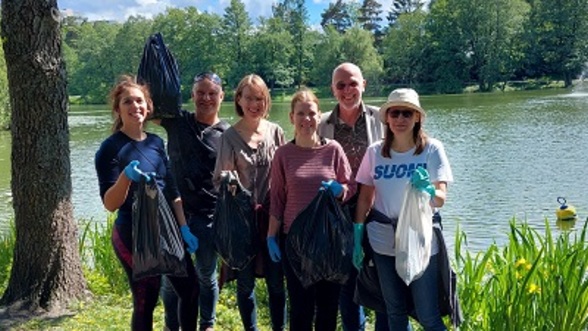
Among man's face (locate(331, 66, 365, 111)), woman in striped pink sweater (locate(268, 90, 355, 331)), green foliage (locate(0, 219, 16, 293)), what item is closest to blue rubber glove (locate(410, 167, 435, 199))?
woman in striped pink sweater (locate(268, 90, 355, 331))

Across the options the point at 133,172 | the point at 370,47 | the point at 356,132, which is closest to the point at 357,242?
the point at 356,132

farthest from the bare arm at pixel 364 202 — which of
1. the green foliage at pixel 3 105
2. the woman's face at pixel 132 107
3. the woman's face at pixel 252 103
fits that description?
the green foliage at pixel 3 105

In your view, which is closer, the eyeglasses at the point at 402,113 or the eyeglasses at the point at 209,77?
the eyeglasses at the point at 402,113

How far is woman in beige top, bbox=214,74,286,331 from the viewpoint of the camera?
3.39m

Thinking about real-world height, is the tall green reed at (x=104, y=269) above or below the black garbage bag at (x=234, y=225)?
below

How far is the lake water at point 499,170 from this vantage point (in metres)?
11.1

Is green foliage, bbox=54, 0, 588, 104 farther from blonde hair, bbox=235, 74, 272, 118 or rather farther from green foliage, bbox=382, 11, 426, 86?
blonde hair, bbox=235, 74, 272, 118

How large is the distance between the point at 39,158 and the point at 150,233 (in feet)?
5.55

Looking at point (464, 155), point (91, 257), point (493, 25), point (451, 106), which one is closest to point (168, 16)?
point (493, 25)

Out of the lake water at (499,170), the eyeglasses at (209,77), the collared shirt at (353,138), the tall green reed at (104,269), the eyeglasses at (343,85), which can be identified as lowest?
the lake water at (499,170)

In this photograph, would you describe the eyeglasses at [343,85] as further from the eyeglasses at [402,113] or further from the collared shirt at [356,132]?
the eyeglasses at [402,113]

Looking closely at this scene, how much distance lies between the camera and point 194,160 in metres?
3.58

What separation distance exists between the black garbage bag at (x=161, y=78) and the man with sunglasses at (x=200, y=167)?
0.08 meters

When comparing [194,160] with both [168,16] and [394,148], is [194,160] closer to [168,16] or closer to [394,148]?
[394,148]
